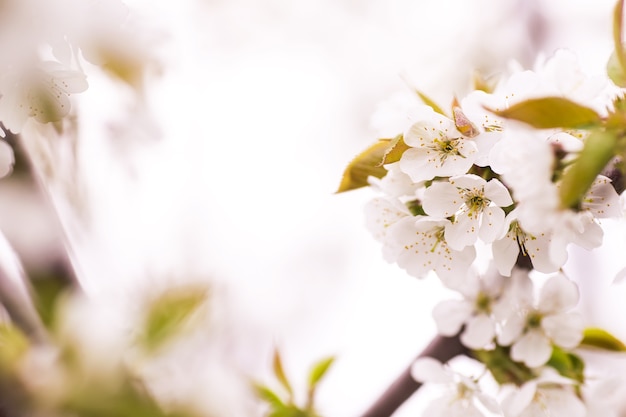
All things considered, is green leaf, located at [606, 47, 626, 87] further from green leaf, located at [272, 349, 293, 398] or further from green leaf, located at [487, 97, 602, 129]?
green leaf, located at [272, 349, 293, 398]

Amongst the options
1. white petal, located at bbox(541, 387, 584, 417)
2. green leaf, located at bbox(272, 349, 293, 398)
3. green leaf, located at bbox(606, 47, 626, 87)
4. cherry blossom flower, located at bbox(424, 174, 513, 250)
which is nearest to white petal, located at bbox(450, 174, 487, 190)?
cherry blossom flower, located at bbox(424, 174, 513, 250)

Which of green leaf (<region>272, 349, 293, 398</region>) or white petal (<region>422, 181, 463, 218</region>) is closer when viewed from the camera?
white petal (<region>422, 181, 463, 218</region>)

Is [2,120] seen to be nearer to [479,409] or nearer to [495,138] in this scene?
[495,138]

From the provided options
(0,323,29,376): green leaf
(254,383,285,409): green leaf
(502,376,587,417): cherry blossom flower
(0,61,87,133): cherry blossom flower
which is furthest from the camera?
(254,383,285,409): green leaf

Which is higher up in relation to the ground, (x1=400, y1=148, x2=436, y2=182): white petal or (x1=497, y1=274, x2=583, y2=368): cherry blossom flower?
(x1=400, y1=148, x2=436, y2=182): white petal

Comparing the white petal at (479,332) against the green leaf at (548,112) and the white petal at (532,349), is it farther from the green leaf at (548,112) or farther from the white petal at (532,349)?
the green leaf at (548,112)

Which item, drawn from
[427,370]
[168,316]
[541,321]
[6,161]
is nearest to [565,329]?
[541,321]

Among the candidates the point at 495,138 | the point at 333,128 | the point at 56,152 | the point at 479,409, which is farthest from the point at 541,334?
the point at 333,128
